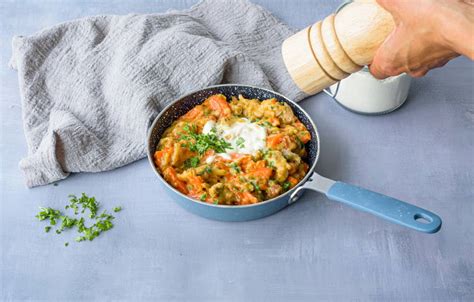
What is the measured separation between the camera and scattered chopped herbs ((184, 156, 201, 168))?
2.06 m

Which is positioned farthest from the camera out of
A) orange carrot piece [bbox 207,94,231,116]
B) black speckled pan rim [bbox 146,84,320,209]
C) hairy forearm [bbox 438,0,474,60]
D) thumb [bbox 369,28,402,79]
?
orange carrot piece [bbox 207,94,231,116]

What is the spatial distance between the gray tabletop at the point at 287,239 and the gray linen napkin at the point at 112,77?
→ 0.29 feet

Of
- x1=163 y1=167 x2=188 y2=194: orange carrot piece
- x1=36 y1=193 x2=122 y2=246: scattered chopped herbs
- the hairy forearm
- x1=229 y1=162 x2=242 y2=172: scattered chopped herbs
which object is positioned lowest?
x1=36 y1=193 x2=122 y2=246: scattered chopped herbs

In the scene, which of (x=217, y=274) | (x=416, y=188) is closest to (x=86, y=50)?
(x=217, y=274)

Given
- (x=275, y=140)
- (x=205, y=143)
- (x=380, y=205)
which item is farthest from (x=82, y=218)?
(x=380, y=205)

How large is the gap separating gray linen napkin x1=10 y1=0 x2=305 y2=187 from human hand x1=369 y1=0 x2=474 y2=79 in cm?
96

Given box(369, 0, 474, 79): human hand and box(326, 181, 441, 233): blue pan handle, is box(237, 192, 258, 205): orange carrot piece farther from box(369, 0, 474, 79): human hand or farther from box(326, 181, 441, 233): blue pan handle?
box(369, 0, 474, 79): human hand

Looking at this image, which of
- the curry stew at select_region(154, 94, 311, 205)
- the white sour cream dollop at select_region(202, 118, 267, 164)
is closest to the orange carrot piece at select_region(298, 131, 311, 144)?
the curry stew at select_region(154, 94, 311, 205)

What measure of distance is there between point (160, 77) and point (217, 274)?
78 centimetres

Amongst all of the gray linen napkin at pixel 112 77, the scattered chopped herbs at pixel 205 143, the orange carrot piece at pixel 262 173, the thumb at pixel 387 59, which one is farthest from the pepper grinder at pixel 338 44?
the gray linen napkin at pixel 112 77

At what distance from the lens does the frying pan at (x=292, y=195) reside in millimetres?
1837

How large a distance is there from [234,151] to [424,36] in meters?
0.87

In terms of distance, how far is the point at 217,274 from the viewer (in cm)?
193

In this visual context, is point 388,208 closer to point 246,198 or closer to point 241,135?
point 246,198
